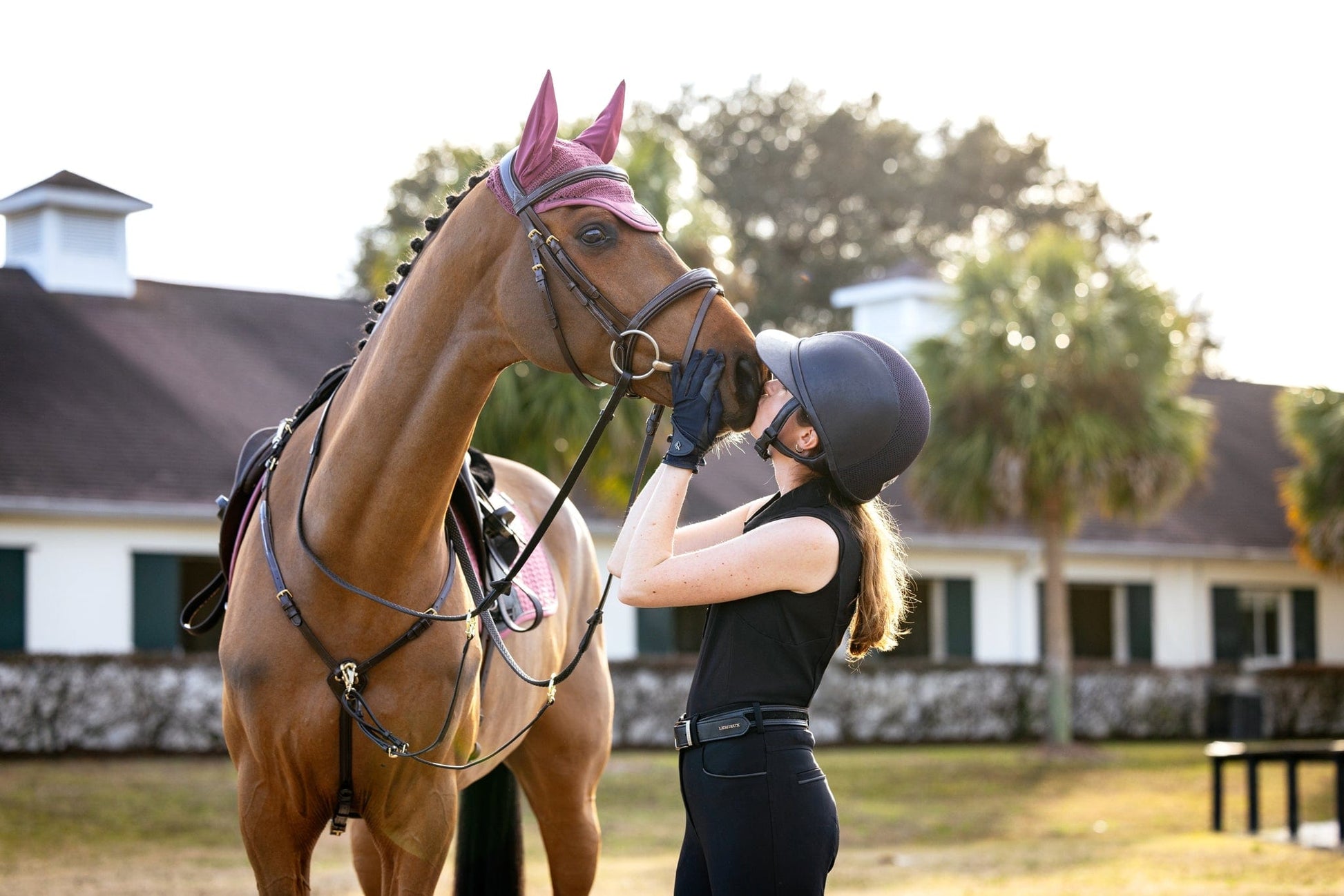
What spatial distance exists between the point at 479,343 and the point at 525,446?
36.2 feet

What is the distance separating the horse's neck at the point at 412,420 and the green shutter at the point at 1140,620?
20.2m

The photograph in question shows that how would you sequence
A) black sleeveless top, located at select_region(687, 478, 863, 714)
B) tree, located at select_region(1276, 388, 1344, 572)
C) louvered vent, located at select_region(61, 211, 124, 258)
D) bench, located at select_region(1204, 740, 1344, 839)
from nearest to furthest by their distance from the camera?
black sleeveless top, located at select_region(687, 478, 863, 714)
bench, located at select_region(1204, 740, 1344, 839)
louvered vent, located at select_region(61, 211, 124, 258)
tree, located at select_region(1276, 388, 1344, 572)

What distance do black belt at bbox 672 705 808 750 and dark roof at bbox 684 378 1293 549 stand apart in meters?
14.3

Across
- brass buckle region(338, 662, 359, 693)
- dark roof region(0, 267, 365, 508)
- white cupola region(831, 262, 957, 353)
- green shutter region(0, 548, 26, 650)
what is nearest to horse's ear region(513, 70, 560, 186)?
brass buckle region(338, 662, 359, 693)

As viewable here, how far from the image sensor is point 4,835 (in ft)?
34.6

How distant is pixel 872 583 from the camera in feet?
10.1

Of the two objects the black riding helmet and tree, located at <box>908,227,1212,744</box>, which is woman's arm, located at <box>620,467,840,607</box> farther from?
tree, located at <box>908,227,1212,744</box>

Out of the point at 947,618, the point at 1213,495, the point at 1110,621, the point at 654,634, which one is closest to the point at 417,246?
the point at 654,634

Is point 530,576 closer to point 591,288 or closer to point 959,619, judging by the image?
point 591,288

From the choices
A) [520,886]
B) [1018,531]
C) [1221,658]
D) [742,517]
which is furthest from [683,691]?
[742,517]

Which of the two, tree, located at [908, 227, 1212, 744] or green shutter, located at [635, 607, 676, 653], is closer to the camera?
tree, located at [908, 227, 1212, 744]

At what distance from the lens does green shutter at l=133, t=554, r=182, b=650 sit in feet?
51.4

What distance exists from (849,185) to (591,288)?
33459 millimetres

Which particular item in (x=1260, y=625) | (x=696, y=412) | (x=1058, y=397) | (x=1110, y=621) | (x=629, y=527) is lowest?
(x=1260, y=625)
